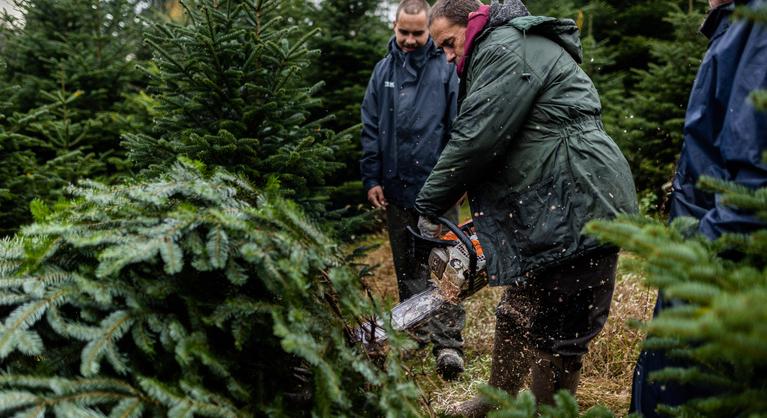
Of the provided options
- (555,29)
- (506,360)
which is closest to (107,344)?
(506,360)

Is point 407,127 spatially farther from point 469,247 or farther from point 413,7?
point 469,247

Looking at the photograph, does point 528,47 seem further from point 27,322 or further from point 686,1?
point 686,1

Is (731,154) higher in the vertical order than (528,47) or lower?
lower

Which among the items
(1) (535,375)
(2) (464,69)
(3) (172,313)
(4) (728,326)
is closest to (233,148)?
(2) (464,69)

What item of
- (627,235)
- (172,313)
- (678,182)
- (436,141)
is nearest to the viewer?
(627,235)

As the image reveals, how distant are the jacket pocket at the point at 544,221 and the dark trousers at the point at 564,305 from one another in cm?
14

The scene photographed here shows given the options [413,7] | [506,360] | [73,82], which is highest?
[413,7]

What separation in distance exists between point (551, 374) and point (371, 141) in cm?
238

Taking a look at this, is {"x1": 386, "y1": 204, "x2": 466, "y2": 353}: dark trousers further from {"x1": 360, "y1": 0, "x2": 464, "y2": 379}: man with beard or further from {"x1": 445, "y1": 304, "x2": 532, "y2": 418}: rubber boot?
{"x1": 445, "y1": 304, "x2": 532, "y2": 418}: rubber boot

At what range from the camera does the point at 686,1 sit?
372 inches

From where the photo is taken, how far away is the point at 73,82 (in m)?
6.21

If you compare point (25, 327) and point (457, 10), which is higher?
point (457, 10)

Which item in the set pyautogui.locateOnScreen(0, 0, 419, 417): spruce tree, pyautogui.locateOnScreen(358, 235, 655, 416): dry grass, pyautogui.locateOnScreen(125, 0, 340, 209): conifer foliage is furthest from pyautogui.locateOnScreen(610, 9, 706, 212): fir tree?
pyautogui.locateOnScreen(0, 0, 419, 417): spruce tree

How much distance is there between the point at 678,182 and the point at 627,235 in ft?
2.85
